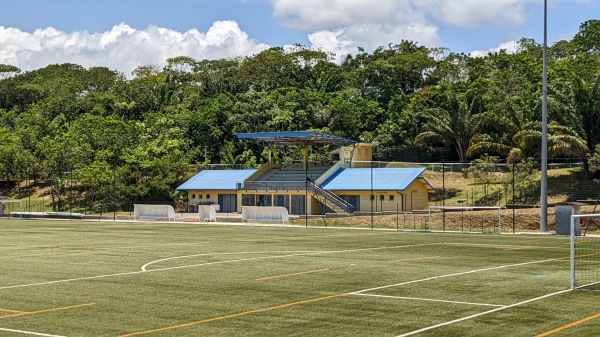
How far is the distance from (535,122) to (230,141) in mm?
42519

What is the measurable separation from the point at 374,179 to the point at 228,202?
17202 millimetres

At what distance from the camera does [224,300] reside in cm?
2159

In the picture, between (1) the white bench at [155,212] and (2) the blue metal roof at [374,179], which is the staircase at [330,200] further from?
(1) the white bench at [155,212]

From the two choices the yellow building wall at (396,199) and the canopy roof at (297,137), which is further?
the canopy roof at (297,137)

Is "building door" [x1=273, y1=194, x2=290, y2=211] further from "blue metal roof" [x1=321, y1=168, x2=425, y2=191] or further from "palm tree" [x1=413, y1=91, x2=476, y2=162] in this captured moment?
"palm tree" [x1=413, y1=91, x2=476, y2=162]

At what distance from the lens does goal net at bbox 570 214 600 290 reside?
23.8m

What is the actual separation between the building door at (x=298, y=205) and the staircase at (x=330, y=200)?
1594mm

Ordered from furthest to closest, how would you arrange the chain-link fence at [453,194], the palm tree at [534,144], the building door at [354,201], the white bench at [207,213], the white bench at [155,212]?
the building door at [354,201] < the palm tree at [534,144] < the white bench at [155,212] < the white bench at [207,213] < the chain-link fence at [453,194]

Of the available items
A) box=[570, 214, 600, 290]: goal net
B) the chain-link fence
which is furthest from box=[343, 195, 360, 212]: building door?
box=[570, 214, 600, 290]: goal net

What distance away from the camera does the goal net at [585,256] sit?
936 inches

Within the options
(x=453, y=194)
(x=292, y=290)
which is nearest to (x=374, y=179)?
(x=453, y=194)

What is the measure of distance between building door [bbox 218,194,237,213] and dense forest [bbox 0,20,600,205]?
755 centimetres

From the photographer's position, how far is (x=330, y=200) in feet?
269

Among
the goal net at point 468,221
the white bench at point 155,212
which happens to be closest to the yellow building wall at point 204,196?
the white bench at point 155,212
